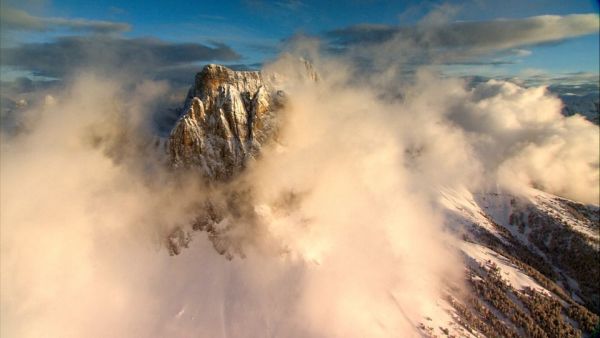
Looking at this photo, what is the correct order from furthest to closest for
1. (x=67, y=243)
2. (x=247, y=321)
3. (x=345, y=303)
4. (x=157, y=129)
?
(x=157, y=129) → (x=345, y=303) → (x=67, y=243) → (x=247, y=321)

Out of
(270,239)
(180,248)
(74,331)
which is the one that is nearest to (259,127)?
(270,239)

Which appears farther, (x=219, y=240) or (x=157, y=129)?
(x=157, y=129)

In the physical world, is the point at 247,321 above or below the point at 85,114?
below

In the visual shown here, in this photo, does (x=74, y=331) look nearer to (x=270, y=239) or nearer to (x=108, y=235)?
(x=108, y=235)

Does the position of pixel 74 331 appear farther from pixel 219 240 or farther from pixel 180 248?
pixel 219 240

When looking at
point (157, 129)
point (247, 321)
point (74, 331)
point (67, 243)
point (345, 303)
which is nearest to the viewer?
point (74, 331)

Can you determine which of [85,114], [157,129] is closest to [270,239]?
[157,129]

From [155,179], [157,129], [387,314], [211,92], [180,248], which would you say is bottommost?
[387,314]
